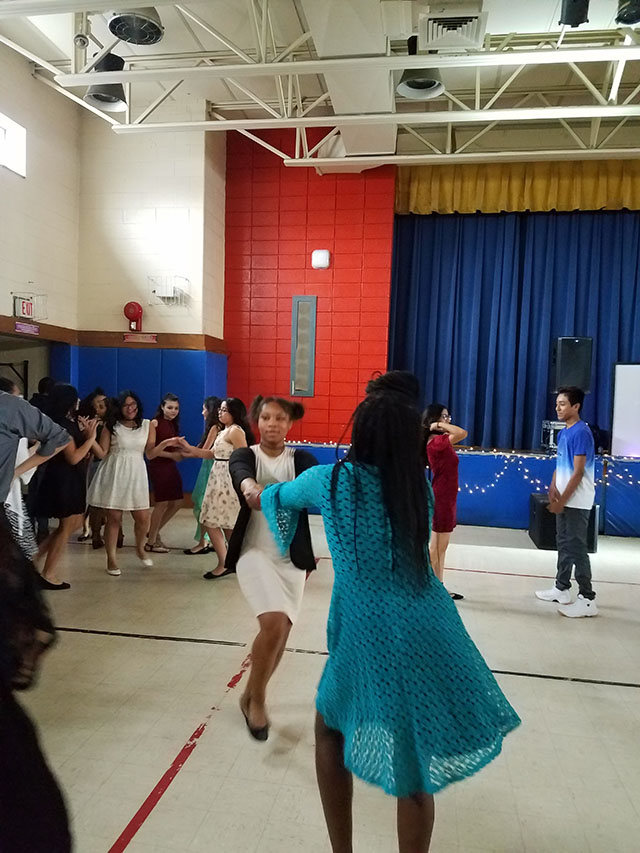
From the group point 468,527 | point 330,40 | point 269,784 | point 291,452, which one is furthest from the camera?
point 468,527

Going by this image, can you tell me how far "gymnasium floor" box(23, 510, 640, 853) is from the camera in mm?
1860

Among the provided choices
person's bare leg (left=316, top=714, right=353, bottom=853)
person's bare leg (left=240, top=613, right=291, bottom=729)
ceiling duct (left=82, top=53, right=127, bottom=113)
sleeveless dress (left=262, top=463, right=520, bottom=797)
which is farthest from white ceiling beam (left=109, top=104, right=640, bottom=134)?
person's bare leg (left=316, top=714, right=353, bottom=853)

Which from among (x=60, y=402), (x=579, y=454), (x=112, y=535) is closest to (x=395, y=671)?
(x=579, y=454)

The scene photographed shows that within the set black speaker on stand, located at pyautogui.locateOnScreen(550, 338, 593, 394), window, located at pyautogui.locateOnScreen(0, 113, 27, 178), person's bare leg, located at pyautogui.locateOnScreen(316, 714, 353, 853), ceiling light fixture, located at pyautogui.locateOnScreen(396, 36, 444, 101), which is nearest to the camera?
person's bare leg, located at pyautogui.locateOnScreen(316, 714, 353, 853)

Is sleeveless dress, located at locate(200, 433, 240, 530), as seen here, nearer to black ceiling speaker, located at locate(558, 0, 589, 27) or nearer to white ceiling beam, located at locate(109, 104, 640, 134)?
white ceiling beam, located at locate(109, 104, 640, 134)

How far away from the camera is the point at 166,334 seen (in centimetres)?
695

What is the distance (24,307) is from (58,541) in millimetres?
3090

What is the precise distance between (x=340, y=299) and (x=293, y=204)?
1.36m

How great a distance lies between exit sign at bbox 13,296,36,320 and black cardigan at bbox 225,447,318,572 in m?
4.74

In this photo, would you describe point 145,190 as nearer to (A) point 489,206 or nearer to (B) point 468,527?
(A) point 489,206

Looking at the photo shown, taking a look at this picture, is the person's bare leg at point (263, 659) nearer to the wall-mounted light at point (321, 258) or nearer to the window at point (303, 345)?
the window at point (303, 345)

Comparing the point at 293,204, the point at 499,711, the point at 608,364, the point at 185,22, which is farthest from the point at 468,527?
the point at 185,22

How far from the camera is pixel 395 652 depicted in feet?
4.33

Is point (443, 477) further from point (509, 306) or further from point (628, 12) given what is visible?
point (509, 306)
